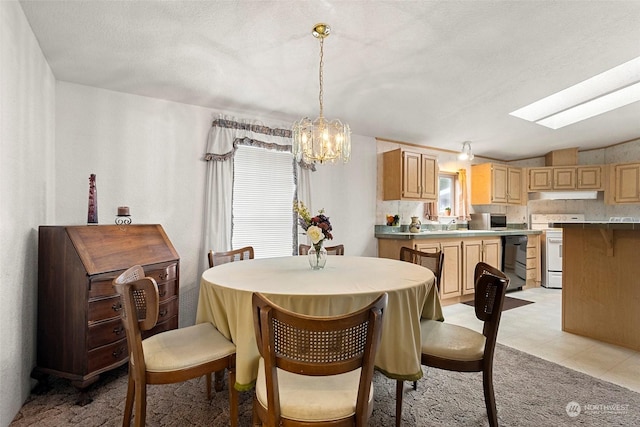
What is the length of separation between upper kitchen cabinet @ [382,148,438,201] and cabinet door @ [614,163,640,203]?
10.6ft

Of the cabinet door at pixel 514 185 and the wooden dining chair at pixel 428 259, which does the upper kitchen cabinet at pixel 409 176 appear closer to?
the wooden dining chair at pixel 428 259

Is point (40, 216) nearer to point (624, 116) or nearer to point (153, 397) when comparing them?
point (153, 397)

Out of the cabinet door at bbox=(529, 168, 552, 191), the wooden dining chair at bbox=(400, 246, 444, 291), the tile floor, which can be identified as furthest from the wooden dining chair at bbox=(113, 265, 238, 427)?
the cabinet door at bbox=(529, 168, 552, 191)

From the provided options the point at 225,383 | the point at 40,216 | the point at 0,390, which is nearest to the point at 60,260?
the point at 40,216

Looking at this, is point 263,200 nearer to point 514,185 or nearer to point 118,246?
point 118,246

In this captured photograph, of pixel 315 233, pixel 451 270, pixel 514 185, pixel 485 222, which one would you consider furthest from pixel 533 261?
pixel 315 233

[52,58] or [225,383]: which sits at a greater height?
[52,58]

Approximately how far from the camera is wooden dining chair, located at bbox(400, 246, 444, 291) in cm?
261

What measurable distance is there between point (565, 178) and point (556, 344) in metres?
3.86

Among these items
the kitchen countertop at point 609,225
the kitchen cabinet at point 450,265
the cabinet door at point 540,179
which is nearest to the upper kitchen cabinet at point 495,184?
the cabinet door at point 540,179

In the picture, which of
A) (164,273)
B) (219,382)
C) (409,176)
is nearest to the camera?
(219,382)

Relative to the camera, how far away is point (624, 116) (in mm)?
4348

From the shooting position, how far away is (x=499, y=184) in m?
5.63

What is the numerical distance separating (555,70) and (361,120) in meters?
1.98
